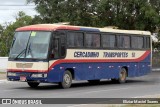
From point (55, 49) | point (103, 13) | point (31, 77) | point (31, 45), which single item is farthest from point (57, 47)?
point (103, 13)

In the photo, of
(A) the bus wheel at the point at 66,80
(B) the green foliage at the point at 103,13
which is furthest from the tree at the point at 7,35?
(A) the bus wheel at the point at 66,80

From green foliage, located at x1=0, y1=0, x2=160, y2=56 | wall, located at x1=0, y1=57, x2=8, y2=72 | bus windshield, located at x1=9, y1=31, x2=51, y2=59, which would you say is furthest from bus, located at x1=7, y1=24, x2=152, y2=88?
wall, located at x1=0, y1=57, x2=8, y2=72

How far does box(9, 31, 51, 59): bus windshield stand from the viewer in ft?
74.0

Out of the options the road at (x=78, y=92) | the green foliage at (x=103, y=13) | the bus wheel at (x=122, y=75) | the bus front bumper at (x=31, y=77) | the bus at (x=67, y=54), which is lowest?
the road at (x=78, y=92)

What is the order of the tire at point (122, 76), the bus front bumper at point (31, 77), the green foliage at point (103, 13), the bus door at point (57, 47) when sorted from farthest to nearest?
1. the green foliage at point (103, 13)
2. the tire at point (122, 76)
3. the bus door at point (57, 47)
4. the bus front bumper at point (31, 77)

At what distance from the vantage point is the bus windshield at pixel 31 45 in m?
22.6

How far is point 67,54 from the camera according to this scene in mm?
23672

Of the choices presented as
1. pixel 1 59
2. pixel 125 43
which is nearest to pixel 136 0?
pixel 1 59

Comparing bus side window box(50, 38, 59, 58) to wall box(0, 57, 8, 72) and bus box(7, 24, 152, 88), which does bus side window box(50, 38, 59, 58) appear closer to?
bus box(7, 24, 152, 88)

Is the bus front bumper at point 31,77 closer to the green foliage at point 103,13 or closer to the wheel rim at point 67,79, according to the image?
the wheel rim at point 67,79

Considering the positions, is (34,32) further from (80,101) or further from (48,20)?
(48,20)

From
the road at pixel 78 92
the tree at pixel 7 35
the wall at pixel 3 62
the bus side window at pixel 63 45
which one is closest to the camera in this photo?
the road at pixel 78 92

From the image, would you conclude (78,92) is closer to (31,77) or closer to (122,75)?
(31,77)

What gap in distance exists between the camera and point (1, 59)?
4409 cm
